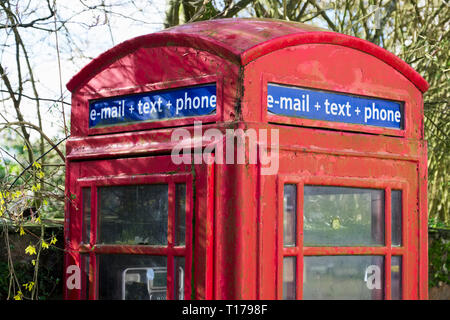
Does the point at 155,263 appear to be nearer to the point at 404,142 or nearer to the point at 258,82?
the point at 258,82

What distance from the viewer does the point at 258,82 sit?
3215 millimetres

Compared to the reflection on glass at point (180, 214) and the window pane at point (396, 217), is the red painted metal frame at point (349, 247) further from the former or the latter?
the reflection on glass at point (180, 214)

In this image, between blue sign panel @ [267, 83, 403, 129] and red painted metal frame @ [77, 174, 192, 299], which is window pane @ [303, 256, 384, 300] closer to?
red painted metal frame @ [77, 174, 192, 299]

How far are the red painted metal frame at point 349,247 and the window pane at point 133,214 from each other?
59 centimetres

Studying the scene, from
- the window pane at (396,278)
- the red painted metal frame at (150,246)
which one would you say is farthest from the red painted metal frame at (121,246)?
the window pane at (396,278)

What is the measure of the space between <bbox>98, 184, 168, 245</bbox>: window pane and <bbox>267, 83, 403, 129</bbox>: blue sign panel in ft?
2.27

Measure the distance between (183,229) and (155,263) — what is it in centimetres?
26

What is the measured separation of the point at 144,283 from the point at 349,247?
104 cm

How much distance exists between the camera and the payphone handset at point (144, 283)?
11.3 feet

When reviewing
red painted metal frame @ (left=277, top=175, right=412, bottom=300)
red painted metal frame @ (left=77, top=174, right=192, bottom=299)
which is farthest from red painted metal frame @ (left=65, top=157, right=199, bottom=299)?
red painted metal frame @ (left=277, top=175, right=412, bottom=300)

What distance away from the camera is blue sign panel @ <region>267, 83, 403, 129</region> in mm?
3285

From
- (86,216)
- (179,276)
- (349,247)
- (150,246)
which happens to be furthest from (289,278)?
(86,216)

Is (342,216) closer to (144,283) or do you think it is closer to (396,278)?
(396,278)
